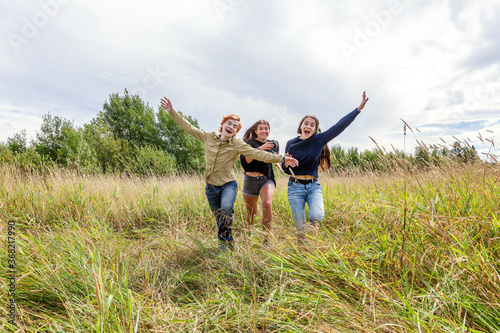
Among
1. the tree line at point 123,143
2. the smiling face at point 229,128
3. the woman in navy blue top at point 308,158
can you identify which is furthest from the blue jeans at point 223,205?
the tree line at point 123,143

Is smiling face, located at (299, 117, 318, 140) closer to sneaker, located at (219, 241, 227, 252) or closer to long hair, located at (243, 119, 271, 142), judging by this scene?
long hair, located at (243, 119, 271, 142)

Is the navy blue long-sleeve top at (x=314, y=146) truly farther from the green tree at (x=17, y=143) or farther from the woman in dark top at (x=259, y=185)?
the green tree at (x=17, y=143)

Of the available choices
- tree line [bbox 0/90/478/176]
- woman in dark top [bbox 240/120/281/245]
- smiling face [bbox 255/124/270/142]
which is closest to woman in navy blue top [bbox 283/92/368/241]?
woman in dark top [bbox 240/120/281/245]

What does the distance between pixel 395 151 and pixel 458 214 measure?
2.92ft

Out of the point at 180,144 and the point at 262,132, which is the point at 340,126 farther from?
the point at 180,144

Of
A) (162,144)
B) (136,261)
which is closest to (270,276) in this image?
(136,261)

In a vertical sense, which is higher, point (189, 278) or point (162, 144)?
point (162, 144)

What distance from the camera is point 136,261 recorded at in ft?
10.1

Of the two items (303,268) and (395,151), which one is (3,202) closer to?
(303,268)

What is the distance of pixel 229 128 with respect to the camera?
12.1 feet

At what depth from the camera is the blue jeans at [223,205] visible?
335 centimetres

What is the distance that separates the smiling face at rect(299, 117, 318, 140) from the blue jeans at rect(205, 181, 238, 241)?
3.99 ft

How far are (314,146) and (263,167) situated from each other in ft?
2.70

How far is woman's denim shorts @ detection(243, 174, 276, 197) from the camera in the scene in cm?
381
